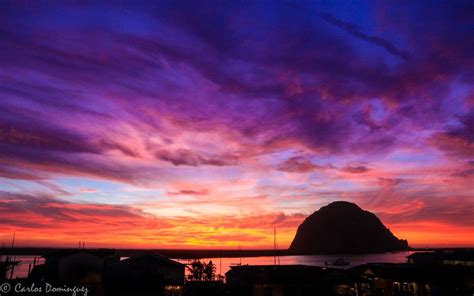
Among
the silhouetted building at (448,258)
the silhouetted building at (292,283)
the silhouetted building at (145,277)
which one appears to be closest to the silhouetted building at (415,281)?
the silhouetted building at (292,283)

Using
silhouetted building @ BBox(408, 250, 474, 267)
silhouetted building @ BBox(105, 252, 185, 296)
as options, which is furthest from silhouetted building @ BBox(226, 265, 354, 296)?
silhouetted building @ BBox(408, 250, 474, 267)

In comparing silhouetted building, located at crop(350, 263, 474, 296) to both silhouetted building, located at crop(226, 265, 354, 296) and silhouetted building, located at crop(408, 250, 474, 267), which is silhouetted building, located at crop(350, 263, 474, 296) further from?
silhouetted building, located at crop(408, 250, 474, 267)

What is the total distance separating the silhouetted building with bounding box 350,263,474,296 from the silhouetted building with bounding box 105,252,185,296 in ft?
80.8

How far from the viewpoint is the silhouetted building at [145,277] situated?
46.6m

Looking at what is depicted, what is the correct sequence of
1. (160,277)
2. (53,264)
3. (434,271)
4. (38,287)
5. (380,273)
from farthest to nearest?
(53,264)
(160,277)
(380,273)
(434,271)
(38,287)

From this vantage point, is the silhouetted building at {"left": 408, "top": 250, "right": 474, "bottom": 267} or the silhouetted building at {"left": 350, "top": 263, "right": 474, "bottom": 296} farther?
the silhouetted building at {"left": 408, "top": 250, "right": 474, "bottom": 267}

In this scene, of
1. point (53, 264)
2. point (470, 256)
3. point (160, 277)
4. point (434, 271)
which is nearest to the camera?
point (434, 271)

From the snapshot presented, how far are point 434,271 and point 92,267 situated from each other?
4375 centimetres

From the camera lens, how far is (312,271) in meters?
46.5

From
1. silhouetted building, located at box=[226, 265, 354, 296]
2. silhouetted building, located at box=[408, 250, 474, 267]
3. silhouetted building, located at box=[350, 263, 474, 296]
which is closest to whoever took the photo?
silhouetted building, located at box=[350, 263, 474, 296]

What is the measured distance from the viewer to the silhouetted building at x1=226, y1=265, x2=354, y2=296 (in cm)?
4256

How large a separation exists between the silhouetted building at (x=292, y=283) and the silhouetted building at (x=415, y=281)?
2.80m

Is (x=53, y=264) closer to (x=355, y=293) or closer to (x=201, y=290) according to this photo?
(x=201, y=290)

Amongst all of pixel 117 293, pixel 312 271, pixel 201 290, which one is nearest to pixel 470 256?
pixel 312 271
